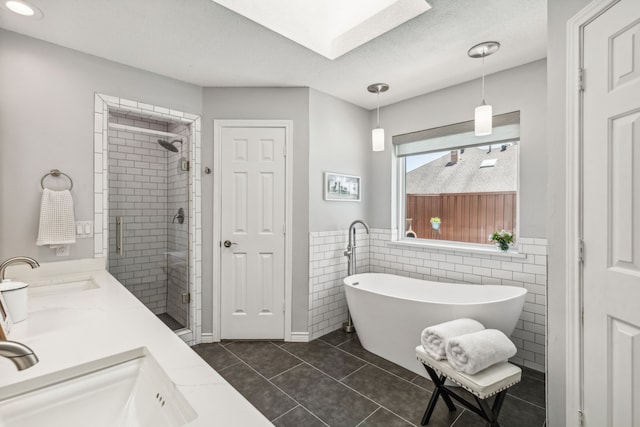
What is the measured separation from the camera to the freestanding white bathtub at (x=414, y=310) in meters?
2.21

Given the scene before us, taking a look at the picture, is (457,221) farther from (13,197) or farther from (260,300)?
(13,197)

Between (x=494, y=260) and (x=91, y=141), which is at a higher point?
(x=91, y=141)

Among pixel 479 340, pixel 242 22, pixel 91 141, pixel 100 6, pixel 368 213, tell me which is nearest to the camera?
pixel 479 340

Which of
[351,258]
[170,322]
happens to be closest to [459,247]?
[351,258]

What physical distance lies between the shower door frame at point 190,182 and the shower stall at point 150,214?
0.62 ft

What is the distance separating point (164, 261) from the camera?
3482 millimetres

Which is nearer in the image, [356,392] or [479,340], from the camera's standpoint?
[479,340]

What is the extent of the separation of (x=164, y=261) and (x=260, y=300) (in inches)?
51.6

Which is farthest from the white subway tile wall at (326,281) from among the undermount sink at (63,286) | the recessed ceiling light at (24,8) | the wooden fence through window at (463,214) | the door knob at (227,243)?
the recessed ceiling light at (24,8)

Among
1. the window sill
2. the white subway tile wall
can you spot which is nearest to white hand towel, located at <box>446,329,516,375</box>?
the window sill

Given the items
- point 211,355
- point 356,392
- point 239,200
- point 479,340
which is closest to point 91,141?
point 239,200

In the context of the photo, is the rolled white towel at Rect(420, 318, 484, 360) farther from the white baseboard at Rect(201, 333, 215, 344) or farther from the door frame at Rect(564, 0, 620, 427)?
the white baseboard at Rect(201, 333, 215, 344)

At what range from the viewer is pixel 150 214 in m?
3.50

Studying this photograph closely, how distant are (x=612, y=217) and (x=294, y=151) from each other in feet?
7.93
